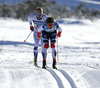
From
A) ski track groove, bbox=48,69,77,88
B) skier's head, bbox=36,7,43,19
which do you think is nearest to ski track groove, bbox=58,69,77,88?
ski track groove, bbox=48,69,77,88

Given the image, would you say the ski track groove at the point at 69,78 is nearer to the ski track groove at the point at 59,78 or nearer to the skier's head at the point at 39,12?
the ski track groove at the point at 59,78

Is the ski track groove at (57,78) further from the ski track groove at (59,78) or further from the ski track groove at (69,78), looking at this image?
the ski track groove at (69,78)

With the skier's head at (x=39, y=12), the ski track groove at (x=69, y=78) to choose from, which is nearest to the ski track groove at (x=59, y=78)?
the ski track groove at (x=69, y=78)

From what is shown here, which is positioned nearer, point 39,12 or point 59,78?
point 59,78

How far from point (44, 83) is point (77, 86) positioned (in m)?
0.79

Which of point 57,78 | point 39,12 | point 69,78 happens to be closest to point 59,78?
point 57,78

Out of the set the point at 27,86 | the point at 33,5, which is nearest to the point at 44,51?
the point at 27,86

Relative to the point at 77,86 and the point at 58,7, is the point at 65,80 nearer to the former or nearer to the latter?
the point at 77,86

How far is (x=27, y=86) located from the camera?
4.05 m

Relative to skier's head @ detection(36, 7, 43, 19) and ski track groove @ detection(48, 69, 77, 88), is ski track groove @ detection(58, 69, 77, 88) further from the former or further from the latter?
skier's head @ detection(36, 7, 43, 19)

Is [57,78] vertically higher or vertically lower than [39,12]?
lower

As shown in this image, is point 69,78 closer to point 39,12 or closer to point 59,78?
point 59,78

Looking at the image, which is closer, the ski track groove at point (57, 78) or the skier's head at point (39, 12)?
the ski track groove at point (57, 78)

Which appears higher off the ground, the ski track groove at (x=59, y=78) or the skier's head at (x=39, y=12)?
the skier's head at (x=39, y=12)
